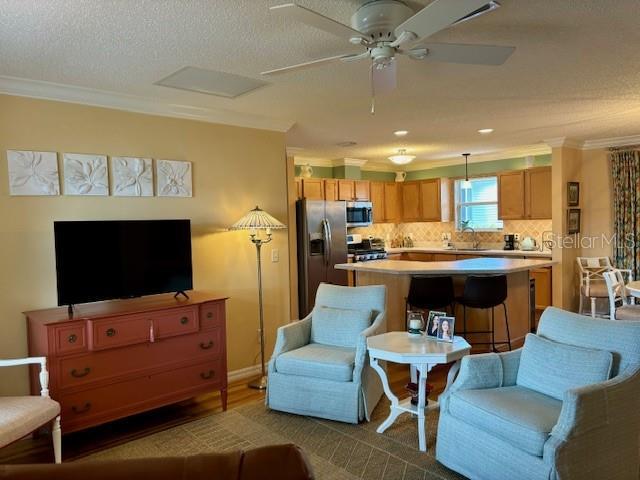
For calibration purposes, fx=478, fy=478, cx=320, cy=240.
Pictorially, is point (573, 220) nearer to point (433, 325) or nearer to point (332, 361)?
point (433, 325)

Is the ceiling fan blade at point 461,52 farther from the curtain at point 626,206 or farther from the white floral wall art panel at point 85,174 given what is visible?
the curtain at point 626,206

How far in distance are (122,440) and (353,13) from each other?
2984 mm

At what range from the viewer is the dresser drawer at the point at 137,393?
300 cm

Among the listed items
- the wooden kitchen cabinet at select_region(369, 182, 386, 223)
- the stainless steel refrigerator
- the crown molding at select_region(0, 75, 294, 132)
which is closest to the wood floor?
the stainless steel refrigerator

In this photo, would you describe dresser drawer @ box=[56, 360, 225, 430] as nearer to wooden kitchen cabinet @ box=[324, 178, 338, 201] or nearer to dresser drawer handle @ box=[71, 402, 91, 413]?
dresser drawer handle @ box=[71, 402, 91, 413]

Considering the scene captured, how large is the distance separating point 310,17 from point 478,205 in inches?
269

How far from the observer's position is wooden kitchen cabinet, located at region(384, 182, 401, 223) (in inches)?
333

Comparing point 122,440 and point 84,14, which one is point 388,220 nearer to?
point 122,440

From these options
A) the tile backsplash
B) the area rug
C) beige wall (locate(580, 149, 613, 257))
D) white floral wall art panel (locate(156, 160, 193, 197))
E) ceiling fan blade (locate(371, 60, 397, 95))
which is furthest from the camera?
the tile backsplash

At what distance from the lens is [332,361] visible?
11.0 ft

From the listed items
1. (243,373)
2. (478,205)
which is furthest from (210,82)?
(478,205)

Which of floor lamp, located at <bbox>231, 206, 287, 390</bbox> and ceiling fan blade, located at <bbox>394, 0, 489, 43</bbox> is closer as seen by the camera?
ceiling fan blade, located at <bbox>394, 0, 489, 43</bbox>

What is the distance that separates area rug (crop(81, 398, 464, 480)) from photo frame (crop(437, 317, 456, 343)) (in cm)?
63

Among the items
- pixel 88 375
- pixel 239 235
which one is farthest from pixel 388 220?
pixel 88 375
